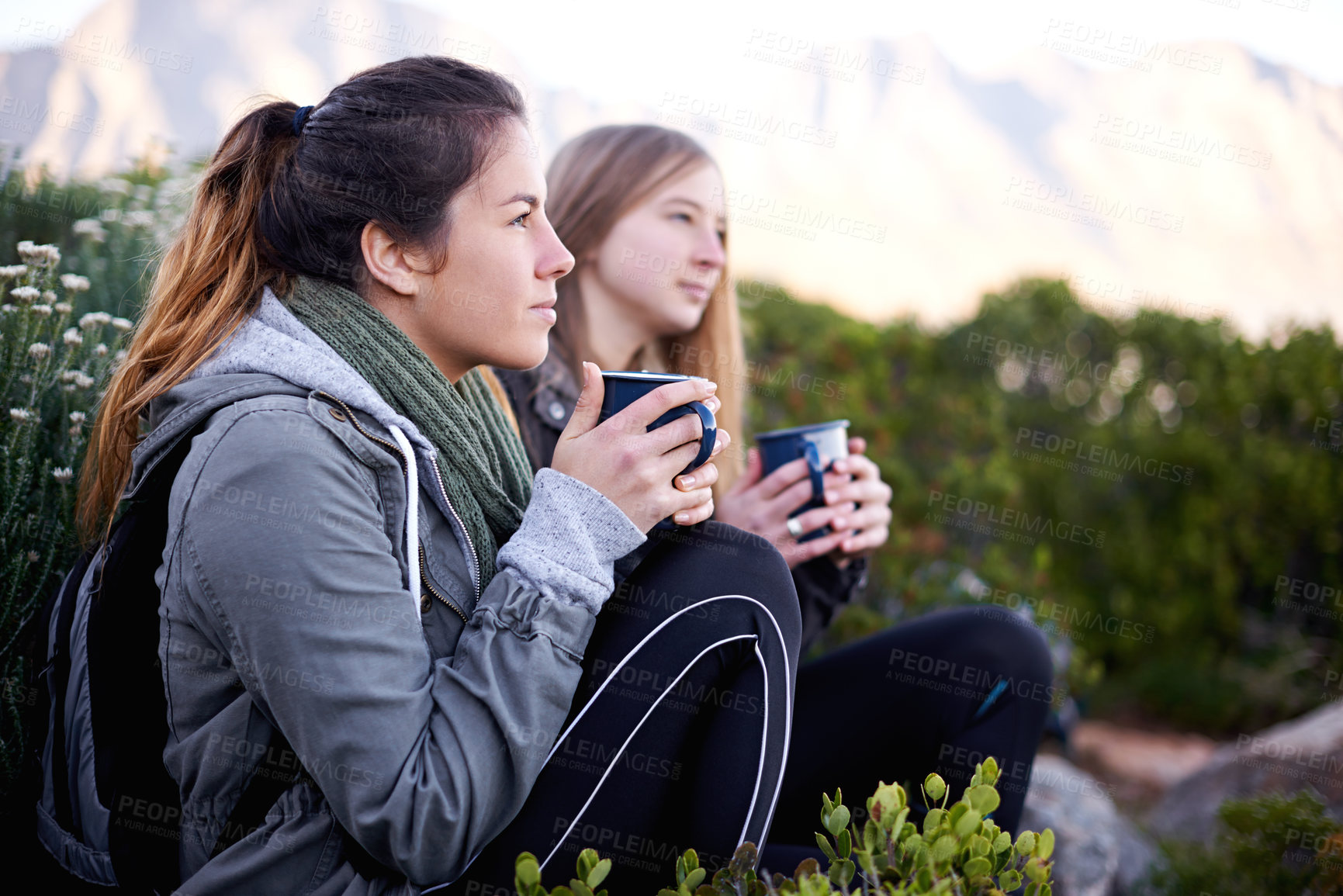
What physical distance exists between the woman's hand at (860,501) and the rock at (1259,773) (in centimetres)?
199

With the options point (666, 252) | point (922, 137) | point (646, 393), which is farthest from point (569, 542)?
point (922, 137)

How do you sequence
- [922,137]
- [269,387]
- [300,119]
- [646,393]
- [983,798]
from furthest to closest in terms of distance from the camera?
1. [922,137]
2. [300,119]
3. [646,393]
4. [269,387]
5. [983,798]

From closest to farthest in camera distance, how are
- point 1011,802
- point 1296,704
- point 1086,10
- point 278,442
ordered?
point 278,442 → point 1011,802 → point 1086,10 → point 1296,704

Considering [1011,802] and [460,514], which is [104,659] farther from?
[1011,802]

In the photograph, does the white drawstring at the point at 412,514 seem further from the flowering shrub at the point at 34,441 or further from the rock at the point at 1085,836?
the rock at the point at 1085,836

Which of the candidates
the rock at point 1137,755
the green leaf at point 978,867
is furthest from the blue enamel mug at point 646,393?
the rock at point 1137,755

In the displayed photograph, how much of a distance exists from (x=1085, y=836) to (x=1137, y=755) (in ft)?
8.00

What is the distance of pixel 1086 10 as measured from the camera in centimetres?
353

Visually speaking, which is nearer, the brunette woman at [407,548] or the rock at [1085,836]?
the brunette woman at [407,548]

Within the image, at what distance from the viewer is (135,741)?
4.32ft

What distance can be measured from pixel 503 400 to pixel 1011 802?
149cm

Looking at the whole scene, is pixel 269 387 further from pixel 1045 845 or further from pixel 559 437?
pixel 1045 845

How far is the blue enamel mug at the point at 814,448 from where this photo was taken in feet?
6.71

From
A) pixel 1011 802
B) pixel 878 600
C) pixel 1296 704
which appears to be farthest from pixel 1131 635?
pixel 1011 802
